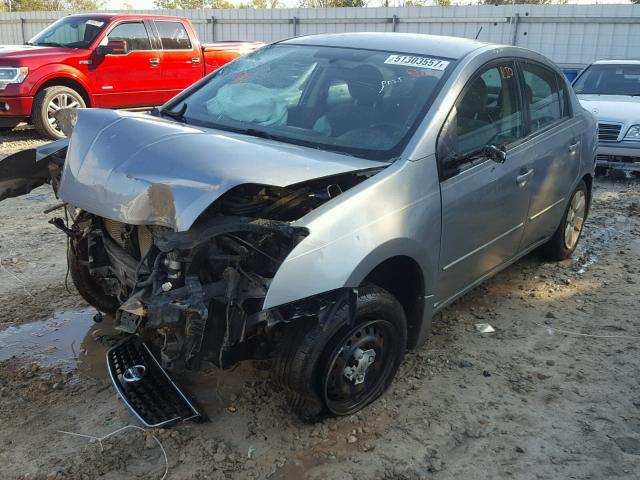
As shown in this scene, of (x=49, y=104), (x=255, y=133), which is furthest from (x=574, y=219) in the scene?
(x=49, y=104)

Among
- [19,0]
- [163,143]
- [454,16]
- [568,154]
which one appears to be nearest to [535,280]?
[568,154]

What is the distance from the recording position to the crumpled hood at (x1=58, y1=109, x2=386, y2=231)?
8.52 ft

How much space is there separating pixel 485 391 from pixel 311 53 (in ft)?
7.84

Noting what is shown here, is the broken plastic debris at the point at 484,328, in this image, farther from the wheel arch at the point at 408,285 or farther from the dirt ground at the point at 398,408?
the wheel arch at the point at 408,285

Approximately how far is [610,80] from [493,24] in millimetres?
7803

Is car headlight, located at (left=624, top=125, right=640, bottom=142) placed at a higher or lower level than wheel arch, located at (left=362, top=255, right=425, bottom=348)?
higher

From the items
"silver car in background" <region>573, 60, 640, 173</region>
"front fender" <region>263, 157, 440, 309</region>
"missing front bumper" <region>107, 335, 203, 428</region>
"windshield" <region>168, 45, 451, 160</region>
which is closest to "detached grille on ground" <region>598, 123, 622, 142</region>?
"silver car in background" <region>573, 60, 640, 173</region>

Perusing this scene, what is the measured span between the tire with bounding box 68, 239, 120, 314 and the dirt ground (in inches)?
6.7

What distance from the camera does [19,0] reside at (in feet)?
128

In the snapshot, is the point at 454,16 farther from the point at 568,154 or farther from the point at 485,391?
the point at 485,391

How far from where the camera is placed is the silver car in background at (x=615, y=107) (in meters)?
8.20

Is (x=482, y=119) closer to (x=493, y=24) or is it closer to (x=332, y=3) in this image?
(x=493, y=24)

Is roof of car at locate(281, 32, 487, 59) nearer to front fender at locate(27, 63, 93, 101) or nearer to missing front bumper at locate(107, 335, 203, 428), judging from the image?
missing front bumper at locate(107, 335, 203, 428)

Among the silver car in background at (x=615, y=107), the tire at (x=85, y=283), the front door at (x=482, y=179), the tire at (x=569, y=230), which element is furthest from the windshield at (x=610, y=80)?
the tire at (x=85, y=283)
